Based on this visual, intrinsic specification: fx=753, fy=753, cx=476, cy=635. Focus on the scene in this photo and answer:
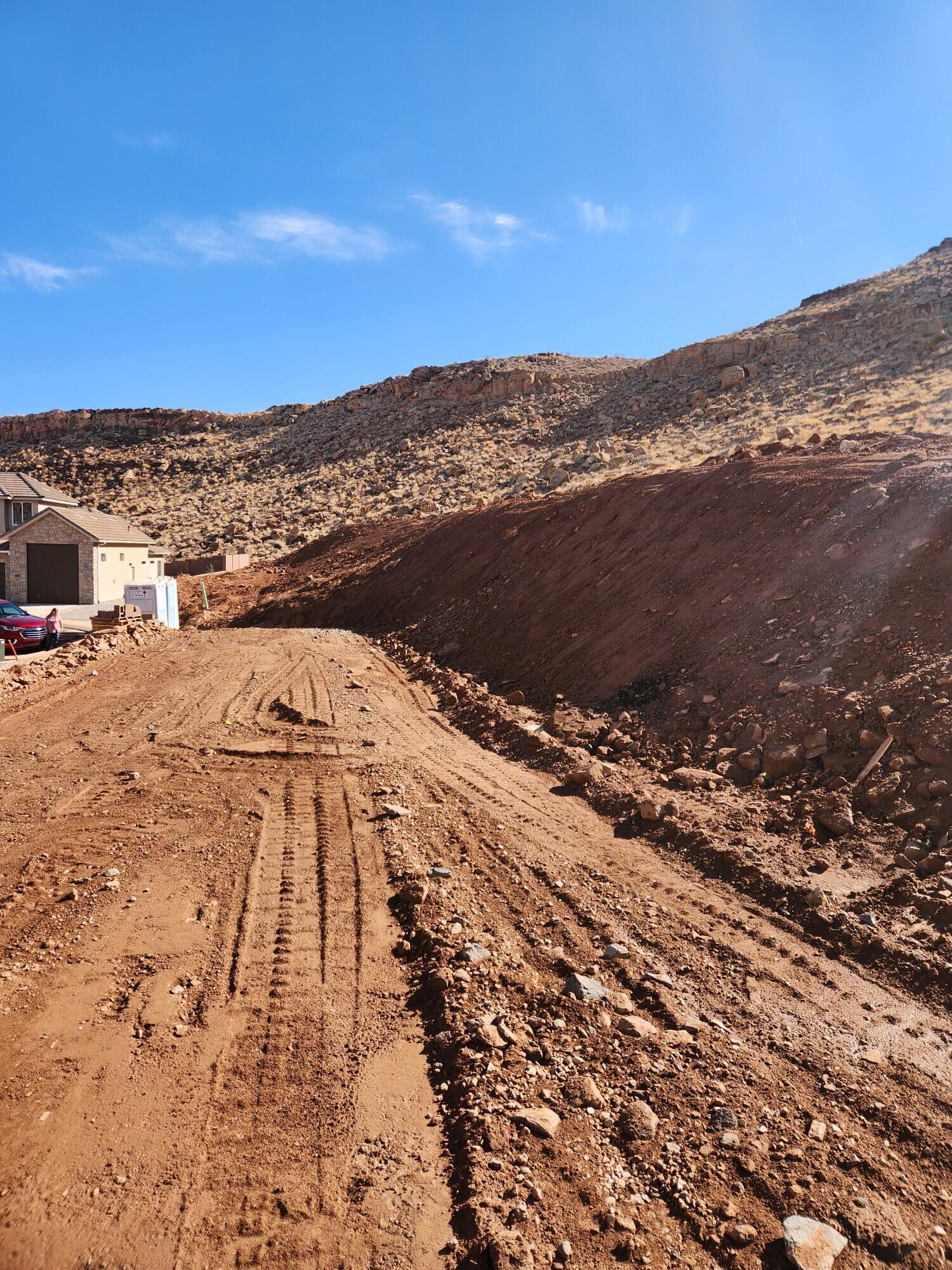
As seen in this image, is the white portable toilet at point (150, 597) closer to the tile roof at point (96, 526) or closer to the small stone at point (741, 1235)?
the tile roof at point (96, 526)

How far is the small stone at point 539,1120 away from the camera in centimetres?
350

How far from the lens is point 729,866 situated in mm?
6152

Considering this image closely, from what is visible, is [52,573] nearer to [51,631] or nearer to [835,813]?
[51,631]

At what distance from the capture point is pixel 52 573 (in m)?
26.2

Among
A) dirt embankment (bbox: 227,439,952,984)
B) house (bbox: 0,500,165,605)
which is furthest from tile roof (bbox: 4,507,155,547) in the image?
dirt embankment (bbox: 227,439,952,984)

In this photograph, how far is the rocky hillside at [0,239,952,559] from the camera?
3022cm

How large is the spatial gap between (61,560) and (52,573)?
0.60 meters

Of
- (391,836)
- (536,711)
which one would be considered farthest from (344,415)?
(391,836)

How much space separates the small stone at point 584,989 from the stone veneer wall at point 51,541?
84.3 feet

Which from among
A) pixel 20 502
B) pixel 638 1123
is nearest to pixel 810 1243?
pixel 638 1123

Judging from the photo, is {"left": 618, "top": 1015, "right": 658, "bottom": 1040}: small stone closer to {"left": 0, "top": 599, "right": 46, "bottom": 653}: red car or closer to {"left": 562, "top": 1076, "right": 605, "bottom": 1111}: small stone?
{"left": 562, "top": 1076, "right": 605, "bottom": 1111}: small stone

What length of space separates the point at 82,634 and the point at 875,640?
1926cm

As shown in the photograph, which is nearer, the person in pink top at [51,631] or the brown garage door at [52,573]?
the person in pink top at [51,631]

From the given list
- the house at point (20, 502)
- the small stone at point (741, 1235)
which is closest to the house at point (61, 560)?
the house at point (20, 502)
